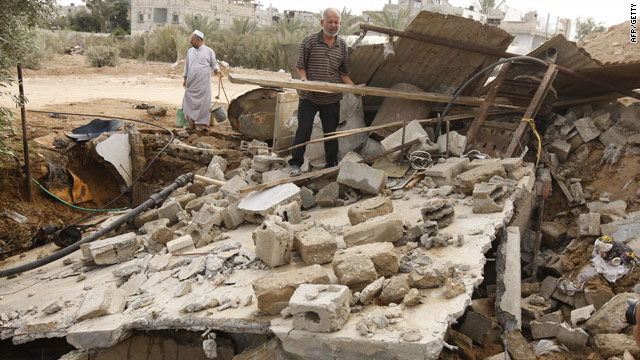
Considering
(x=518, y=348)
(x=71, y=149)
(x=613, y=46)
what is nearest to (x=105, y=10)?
(x=71, y=149)

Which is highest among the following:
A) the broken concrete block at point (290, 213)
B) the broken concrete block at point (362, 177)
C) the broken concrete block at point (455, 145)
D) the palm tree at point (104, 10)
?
the palm tree at point (104, 10)

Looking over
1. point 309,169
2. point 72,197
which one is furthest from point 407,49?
point 72,197

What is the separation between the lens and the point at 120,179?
25.9 ft

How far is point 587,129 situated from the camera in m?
6.09

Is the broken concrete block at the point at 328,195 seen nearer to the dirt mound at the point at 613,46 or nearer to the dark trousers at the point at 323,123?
the dark trousers at the point at 323,123

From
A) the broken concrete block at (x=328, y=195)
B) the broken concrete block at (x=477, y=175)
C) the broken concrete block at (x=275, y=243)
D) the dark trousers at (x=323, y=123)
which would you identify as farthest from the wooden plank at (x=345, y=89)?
the broken concrete block at (x=275, y=243)

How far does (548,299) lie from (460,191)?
1.31 metres

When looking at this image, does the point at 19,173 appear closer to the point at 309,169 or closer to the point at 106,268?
the point at 106,268

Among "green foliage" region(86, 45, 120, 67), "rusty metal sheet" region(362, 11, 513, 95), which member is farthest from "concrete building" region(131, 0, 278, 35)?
"rusty metal sheet" region(362, 11, 513, 95)

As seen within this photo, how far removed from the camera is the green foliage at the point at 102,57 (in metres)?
18.2

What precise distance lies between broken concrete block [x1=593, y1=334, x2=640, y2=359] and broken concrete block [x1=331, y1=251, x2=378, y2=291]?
186 centimetres

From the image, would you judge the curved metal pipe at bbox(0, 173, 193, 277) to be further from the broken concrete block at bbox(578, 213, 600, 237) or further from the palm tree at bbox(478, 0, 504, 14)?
the palm tree at bbox(478, 0, 504, 14)

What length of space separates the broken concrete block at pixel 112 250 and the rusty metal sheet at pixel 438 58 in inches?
145

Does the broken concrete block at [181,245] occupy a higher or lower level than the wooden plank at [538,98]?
lower
